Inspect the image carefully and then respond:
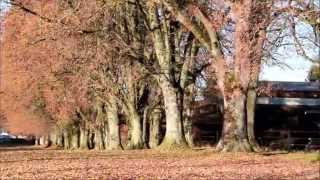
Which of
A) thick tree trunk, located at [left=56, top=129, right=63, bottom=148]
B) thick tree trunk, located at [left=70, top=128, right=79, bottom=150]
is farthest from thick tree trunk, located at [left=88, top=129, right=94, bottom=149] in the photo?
thick tree trunk, located at [left=56, top=129, right=63, bottom=148]

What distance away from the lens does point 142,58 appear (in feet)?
117

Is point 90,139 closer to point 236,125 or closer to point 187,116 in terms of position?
point 187,116

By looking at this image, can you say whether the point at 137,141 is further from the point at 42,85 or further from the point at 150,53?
the point at 42,85

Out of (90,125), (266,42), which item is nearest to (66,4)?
(266,42)

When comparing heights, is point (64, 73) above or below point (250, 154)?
above

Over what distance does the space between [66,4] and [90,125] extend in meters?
25.2

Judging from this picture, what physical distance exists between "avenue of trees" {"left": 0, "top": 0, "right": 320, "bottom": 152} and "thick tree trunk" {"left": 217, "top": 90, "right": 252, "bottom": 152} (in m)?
0.04

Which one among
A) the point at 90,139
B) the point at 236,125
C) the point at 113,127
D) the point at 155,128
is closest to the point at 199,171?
the point at 236,125

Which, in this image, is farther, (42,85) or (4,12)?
(42,85)

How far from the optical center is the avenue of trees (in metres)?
25.0

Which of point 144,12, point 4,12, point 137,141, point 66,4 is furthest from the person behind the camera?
point 137,141

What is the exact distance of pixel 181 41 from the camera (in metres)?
35.7

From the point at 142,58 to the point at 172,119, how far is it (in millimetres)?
4516

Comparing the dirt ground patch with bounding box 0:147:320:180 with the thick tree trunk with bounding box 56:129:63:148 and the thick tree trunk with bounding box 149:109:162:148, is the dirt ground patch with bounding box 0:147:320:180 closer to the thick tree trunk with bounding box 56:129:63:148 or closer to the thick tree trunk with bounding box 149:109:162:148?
the thick tree trunk with bounding box 149:109:162:148
